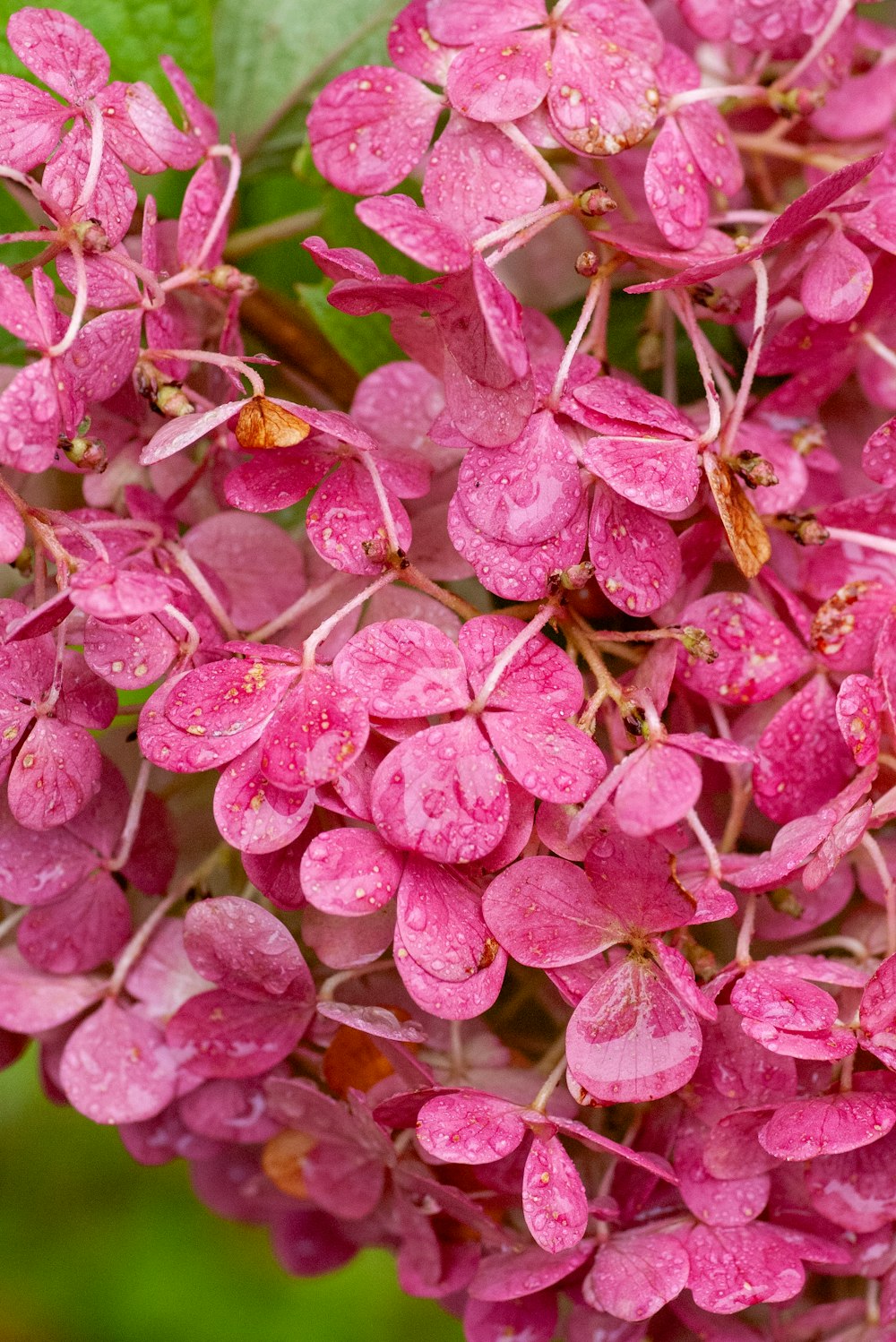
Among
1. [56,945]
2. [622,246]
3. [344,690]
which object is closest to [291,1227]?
[56,945]

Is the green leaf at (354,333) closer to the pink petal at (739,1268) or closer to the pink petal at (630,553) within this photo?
the pink petal at (630,553)

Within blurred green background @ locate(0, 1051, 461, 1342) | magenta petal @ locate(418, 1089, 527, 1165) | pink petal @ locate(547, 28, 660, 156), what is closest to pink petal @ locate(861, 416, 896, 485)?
pink petal @ locate(547, 28, 660, 156)

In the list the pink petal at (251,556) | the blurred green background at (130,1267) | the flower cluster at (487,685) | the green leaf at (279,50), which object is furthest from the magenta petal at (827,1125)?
the blurred green background at (130,1267)

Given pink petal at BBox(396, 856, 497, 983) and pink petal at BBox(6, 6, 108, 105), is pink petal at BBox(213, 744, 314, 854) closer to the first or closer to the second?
pink petal at BBox(396, 856, 497, 983)

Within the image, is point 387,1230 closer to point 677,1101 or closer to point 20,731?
point 677,1101

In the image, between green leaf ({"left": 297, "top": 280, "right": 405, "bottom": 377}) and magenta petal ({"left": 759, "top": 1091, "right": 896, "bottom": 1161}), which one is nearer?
magenta petal ({"left": 759, "top": 1091, "right": 896, "bottom": 1161})

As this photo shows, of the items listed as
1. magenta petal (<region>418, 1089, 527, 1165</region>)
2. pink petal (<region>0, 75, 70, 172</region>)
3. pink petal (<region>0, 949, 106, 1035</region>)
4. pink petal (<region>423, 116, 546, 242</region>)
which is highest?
pink petal (<region>0, 75, 70, 172</region>)
